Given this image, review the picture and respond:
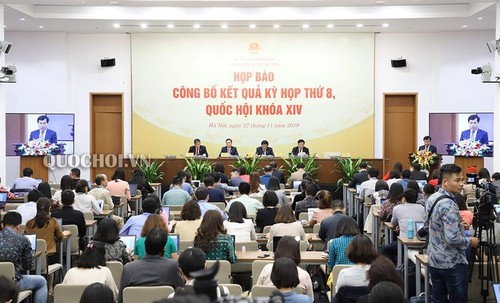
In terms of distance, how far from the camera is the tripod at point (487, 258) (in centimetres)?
760

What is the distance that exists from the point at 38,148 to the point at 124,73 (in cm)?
293

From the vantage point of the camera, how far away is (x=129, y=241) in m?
8.28

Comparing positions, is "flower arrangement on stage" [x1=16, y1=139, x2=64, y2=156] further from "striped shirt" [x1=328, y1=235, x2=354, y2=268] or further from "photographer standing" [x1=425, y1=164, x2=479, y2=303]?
Result: "photographer standing" [x1=425, y1=164, x2=479, y2=303]

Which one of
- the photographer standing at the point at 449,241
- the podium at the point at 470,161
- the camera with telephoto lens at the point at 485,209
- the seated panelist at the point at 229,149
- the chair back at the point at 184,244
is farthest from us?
the seated panelist at the point at 229,149

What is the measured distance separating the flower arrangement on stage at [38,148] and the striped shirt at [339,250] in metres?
12.2

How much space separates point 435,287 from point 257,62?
1348 centimetres

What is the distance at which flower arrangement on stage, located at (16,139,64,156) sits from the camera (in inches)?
713

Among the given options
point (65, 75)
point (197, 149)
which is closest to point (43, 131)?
point (65, 75)

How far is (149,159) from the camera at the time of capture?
712 inches

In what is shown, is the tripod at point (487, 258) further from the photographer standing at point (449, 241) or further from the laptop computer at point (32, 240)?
the laptop computer at point (32, 240)

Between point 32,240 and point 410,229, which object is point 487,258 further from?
point 32,240

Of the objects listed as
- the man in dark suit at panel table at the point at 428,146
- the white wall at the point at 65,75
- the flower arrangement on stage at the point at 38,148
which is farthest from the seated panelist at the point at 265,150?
the flower arrangement on stage at the point at 38,148

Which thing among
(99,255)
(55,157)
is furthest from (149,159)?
(99,255)

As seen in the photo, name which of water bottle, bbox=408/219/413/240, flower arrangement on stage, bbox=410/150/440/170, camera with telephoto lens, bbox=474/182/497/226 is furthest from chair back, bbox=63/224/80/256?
flower arrangement on stage, bbox=410/150/440/170
